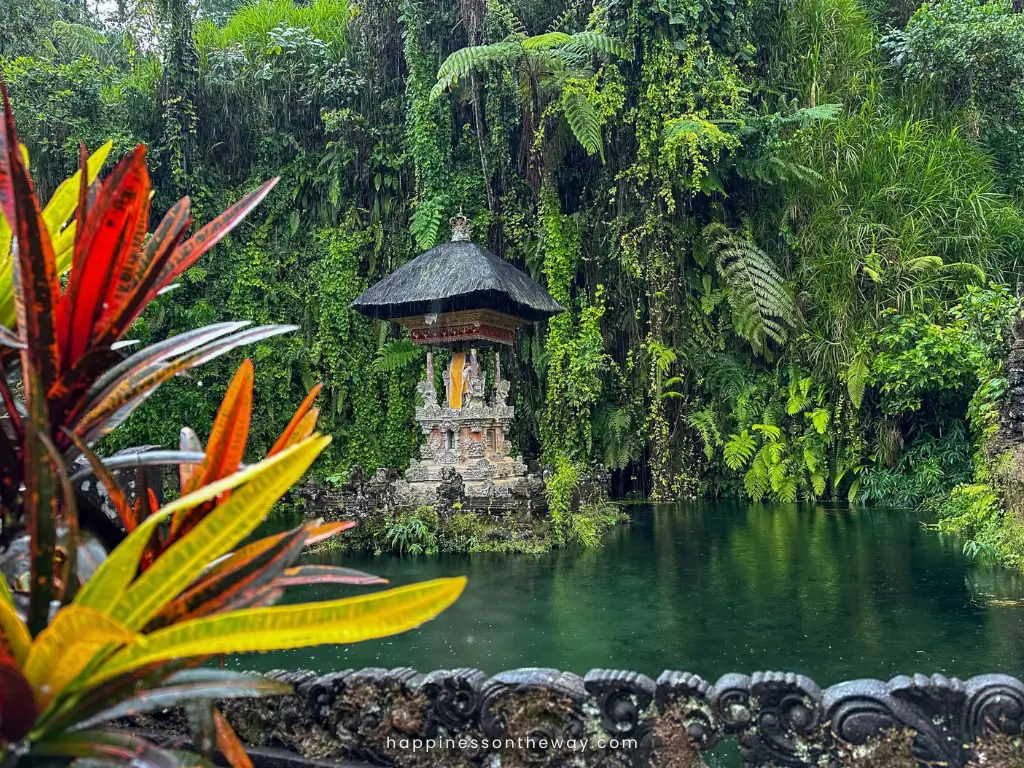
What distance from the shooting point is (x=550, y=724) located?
1.68m

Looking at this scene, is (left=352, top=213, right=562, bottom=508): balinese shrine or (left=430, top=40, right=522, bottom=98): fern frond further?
(left=430, top=40, right=522, bottom=98): fern frond

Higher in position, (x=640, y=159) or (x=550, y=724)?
(x=640, y=159)

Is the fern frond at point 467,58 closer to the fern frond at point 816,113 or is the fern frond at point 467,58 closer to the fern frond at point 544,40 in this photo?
the fern frond at point 544,40

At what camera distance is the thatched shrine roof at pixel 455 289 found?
732 cm

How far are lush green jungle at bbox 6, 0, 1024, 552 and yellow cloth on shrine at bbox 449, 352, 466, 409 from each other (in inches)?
84.5

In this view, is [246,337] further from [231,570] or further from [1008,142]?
[1008,142]

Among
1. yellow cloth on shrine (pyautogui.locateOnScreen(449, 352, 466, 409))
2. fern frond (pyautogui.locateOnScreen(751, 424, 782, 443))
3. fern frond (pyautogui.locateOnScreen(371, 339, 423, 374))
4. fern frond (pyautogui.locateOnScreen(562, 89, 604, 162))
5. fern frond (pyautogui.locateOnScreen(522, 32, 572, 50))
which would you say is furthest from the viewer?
→ fern frond (pyautogui.locateOnScreen(371, 339, 423, 374))

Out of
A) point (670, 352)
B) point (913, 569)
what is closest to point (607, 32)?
point (670, 352)

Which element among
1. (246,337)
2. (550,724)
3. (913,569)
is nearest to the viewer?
(246,337)

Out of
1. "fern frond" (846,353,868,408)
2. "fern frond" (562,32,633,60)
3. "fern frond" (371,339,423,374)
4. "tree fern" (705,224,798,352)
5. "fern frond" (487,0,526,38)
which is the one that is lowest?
"fern frond" (846,353,868,408)

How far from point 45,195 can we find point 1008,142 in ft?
42.4

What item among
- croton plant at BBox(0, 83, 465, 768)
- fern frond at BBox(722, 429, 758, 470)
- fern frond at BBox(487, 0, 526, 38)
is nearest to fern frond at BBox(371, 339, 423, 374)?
fern frond at BBox(487, 0, 526, 38)

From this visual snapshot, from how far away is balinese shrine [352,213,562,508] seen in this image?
24.3ft

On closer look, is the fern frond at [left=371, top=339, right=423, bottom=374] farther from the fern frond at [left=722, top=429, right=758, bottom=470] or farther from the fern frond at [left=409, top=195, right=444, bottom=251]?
the fern frond at [left=722, top=429, right=758, bottom=470]
